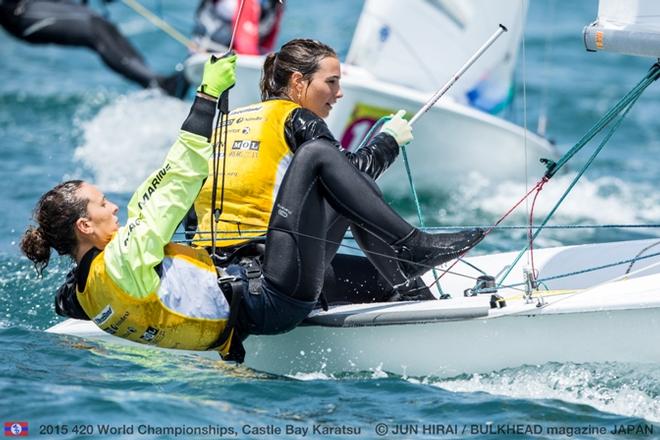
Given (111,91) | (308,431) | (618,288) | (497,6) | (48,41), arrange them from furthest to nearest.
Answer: (111,91)
(48,41)
(497,6)
(618,288)
(308,431)

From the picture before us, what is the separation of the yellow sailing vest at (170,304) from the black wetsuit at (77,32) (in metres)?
5.99

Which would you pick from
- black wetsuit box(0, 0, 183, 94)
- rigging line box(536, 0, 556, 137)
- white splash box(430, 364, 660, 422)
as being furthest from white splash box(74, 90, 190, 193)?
white splash box(430, 364, 660, 422)

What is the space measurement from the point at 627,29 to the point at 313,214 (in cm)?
111

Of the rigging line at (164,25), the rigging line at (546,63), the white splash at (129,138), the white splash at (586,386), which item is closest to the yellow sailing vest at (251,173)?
the white splash at (586,386)

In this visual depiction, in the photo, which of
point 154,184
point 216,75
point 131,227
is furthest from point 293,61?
point 131,227

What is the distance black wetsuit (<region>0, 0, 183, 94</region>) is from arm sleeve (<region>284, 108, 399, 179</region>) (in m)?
5.80

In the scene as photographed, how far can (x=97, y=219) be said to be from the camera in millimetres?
3303

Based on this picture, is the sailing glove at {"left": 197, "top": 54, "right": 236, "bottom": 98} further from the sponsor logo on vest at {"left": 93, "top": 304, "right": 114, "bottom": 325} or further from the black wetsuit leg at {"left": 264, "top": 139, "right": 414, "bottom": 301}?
the sponsor logo on vest at {"left": 93, "top": 304, "right": 114, "bottom": 325}

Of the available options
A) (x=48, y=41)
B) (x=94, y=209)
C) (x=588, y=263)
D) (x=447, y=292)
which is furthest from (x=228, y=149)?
(x=48, y=41)

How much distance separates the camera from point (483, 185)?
725 centimetres

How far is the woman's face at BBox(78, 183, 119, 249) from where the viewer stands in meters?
3.29

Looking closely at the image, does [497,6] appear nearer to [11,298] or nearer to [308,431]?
[11,298]

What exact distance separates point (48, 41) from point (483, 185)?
13.1ft

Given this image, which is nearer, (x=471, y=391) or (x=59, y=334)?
(x=471, y=391)
